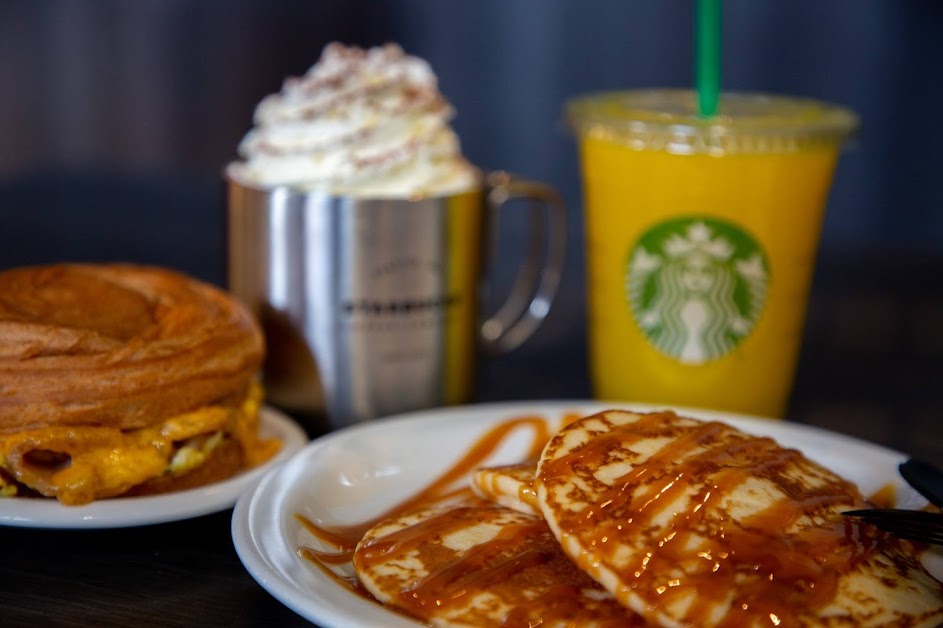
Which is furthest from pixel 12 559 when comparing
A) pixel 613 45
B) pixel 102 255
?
pixel 613 45

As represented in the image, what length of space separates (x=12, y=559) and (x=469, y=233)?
73cm

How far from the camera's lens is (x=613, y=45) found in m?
3.29

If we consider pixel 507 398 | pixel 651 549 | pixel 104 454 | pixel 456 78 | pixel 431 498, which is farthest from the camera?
pixel 456 78

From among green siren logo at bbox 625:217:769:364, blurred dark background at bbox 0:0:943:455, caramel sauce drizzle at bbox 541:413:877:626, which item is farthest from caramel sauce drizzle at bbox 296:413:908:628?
blurred dark background at bbox 0:0:943:455

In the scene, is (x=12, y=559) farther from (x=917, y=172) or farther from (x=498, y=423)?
(x=917, y=172)

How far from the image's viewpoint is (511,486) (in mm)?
1152

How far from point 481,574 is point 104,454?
0.44m

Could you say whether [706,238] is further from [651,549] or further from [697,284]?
[651,549]

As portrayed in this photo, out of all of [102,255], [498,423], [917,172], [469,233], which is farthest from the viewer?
[917,172]

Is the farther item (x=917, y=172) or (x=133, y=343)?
(x=917, y=172)

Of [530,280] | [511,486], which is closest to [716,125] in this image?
[530,280]

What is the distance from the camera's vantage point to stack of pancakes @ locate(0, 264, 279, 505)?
118 cm

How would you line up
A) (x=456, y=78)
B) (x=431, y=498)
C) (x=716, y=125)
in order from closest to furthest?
(x=431, y=498)
(x=716, y=125)
(x=456, y=78)

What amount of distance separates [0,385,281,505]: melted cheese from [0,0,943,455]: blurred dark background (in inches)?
61.8
